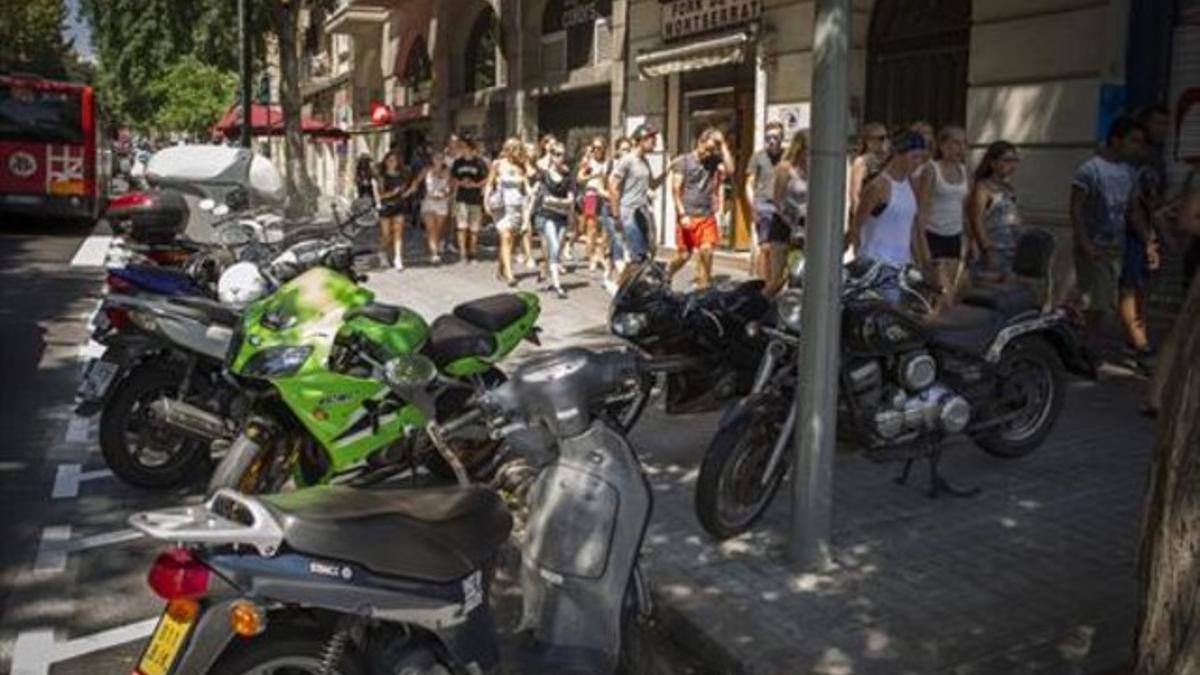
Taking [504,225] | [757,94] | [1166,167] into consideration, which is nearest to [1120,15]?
[1166,167]

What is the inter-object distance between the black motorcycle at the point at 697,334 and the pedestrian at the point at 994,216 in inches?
114

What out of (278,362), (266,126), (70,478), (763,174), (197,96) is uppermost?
(197,96)

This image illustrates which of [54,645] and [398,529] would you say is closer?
[398,529]

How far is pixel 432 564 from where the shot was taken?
277cm

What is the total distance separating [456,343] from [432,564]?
2.44 metres

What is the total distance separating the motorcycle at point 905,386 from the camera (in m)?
4.89

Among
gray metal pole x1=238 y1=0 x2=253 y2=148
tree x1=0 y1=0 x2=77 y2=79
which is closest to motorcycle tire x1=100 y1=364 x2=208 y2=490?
gray metal pole x1=238 y1=0 x2=253 y2=148

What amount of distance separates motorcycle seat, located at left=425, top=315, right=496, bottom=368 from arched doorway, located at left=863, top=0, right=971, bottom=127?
761 cm

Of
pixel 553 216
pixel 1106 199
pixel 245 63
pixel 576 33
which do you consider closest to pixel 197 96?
pixel 245 63

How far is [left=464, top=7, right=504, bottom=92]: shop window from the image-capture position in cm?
2516

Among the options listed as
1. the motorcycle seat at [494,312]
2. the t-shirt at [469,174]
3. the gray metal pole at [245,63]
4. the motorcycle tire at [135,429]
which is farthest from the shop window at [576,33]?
the motorcycle tire at [135,429]

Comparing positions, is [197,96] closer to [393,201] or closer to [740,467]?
[393,201]

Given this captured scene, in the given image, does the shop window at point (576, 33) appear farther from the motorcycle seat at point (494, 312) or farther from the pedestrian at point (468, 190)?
the motorcycle seat at point (494, 312)

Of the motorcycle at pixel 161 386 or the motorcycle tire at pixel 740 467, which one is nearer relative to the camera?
the motorcycle tire at pixel 740 467
